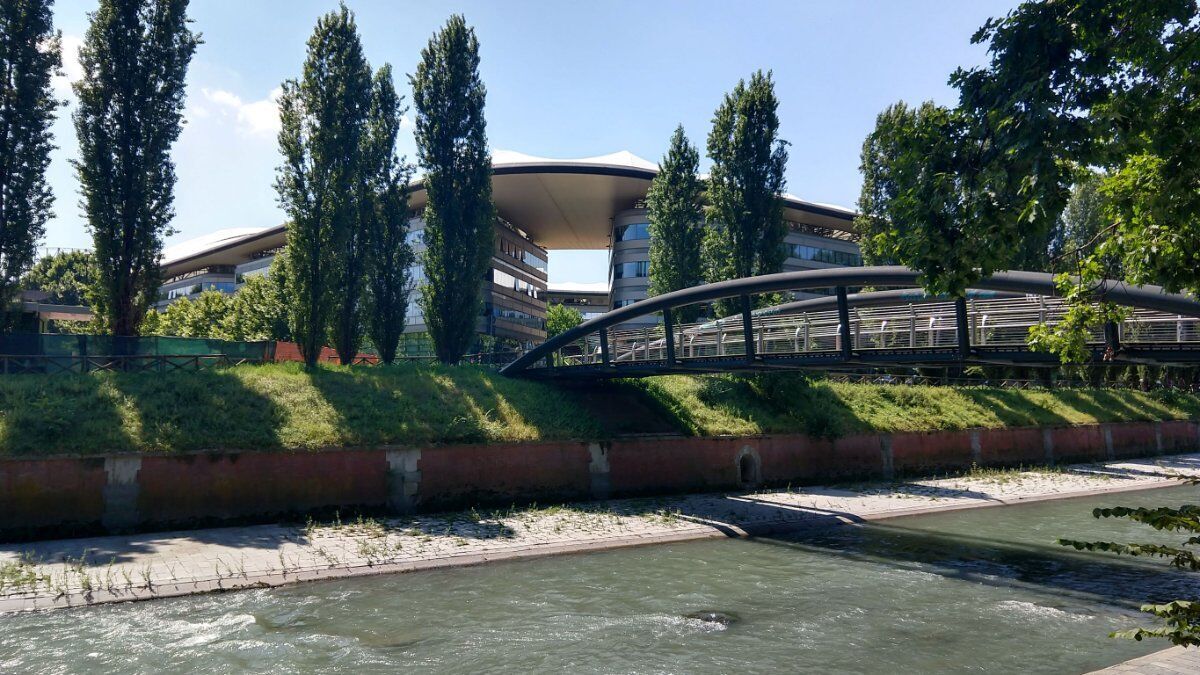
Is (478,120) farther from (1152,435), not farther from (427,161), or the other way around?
(1152,435)

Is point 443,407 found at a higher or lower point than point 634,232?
lower

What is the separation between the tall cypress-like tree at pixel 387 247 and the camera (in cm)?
3662

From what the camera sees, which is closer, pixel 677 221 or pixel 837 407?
pixel 837 407

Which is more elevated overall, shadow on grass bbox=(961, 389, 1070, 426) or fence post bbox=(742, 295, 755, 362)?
fence post bbox=(742, 295, 755, 362)

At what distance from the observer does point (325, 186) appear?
106 ft

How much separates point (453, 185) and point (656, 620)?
98.4 ft

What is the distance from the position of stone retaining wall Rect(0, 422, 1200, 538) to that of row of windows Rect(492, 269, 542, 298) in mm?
38825

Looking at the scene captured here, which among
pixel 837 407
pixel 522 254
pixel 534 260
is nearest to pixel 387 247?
pixel 837 407

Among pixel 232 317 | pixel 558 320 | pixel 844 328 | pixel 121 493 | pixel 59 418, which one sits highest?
pixel 558 320

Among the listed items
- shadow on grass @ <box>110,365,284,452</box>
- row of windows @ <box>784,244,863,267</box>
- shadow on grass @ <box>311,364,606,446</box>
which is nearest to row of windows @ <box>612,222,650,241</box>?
row of windows @ <box>784,244,863,267</box>

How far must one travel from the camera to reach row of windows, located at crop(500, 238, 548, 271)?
231 ft

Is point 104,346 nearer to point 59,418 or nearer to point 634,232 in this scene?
point 59,418

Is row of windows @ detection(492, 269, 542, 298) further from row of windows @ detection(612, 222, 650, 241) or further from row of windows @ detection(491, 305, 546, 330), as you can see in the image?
row of windows @ detection(612, 222, 650, 241)

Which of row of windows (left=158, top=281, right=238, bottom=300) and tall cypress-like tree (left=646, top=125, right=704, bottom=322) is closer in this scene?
tall cypress-like tree (left=646, top=125, right=704, bottom=322)
